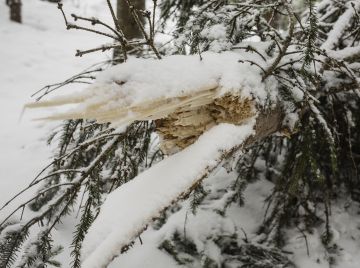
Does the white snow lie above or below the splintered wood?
below

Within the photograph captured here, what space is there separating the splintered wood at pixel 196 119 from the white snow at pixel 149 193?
4cm

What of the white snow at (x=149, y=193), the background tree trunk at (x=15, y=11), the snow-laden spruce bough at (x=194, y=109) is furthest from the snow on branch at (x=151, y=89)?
the background tree trunk at (x=15, y=11)

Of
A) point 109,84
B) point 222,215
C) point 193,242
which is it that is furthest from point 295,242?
point 109,84

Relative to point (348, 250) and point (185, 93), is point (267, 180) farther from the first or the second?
point (185, 93)

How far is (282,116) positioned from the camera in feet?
5.41

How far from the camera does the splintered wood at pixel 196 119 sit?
133cm

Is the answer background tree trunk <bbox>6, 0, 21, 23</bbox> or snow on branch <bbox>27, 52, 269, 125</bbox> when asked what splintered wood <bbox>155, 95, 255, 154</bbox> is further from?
background tree trunk <bbox>6, 0, 21, 23</bbox>

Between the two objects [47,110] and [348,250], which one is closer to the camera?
[348,250]

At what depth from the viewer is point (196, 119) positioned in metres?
1.36

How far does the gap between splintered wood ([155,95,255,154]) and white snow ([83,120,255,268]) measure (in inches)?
1.7

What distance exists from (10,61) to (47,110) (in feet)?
12.2

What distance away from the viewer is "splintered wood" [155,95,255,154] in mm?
1334

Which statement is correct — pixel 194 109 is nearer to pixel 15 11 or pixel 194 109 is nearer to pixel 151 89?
pixel 151 89

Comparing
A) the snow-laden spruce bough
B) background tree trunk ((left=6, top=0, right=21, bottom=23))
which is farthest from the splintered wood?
background tree trunk ((left=6, top=0, right=21, bottom=23))
